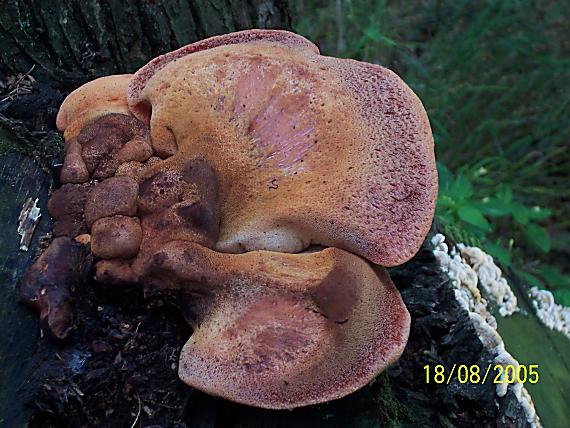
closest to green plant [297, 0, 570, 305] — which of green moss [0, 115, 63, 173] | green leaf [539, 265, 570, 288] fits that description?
green leaf [539, 265, 570, 288]

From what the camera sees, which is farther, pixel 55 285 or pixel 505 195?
pixel 505 195

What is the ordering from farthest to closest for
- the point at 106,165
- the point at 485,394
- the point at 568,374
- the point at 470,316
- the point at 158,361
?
the point at 568,374 < the point at 470,316 < the point at 485,394 < the point at 106,165 < the point at 158,361

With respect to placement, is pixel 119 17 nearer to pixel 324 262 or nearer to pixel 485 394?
pixel 324 262

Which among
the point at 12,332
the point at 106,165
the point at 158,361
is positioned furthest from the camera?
the point at 106,165

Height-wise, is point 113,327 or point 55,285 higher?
point 55,285

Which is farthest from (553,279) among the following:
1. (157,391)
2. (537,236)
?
(157,391)

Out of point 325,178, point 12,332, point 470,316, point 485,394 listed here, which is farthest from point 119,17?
point 485,394

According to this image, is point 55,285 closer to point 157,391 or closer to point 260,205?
point 157,391
